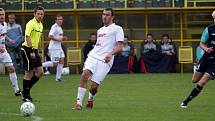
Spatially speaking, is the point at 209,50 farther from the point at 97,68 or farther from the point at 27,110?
the point at 27,110

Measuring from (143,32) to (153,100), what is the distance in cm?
1594

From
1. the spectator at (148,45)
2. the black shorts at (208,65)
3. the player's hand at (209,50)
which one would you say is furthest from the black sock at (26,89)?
the spectator at (148,45)

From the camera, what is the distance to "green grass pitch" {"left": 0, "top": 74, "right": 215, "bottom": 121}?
12.9 meters

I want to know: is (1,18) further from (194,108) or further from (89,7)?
(89,7)

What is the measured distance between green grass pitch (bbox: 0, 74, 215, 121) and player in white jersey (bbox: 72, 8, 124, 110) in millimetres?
488

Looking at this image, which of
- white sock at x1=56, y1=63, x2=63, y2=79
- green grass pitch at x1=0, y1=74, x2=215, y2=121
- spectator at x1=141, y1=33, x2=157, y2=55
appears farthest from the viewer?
spectator at x1=141, y1=33, x2=157, y2=55

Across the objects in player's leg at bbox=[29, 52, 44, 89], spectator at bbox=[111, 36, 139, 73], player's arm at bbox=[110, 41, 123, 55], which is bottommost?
spectator at bbox=[111, 36, 139, 73]

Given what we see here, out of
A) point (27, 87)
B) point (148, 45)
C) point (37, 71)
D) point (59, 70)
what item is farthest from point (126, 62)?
point (27, 87)

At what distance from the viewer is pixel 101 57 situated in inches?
561

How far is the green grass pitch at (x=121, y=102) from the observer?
12898 millimetres

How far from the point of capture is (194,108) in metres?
14.6

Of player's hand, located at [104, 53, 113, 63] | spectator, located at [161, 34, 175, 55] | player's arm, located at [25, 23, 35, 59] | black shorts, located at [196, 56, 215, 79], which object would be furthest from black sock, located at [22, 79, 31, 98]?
spectator, located at [161, 34, 175, 55]

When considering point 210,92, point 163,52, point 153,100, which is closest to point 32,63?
point 153,100

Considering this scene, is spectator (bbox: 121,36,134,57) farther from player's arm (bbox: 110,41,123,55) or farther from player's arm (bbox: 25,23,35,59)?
player's arm (bbox: 110,41,123,55)
